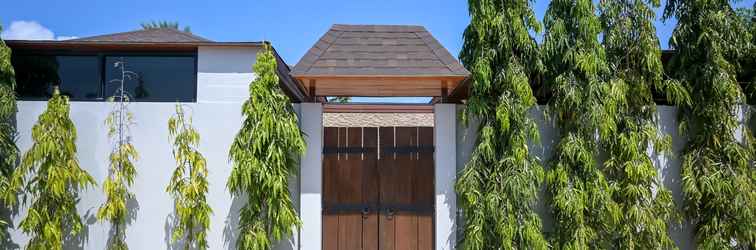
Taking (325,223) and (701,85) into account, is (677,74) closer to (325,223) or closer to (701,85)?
(701,85)

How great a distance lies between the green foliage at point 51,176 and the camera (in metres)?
4.62

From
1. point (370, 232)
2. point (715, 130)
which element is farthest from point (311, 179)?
point (715, 130)

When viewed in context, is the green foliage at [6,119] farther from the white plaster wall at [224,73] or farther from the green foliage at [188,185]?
the white plaster wall at [224,73]

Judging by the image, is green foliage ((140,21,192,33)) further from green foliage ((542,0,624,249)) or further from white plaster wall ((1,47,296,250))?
green foliage ((542,0,624,249))

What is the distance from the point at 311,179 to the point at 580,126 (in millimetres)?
2499

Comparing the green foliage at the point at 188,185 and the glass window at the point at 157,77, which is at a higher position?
the glass window at the point at 157,77

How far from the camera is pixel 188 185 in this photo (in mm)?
4895

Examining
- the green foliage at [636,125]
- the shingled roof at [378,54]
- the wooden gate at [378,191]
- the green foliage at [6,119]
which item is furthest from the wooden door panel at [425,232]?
the green foliage at [6,119]

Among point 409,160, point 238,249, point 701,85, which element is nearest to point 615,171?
point 701,85

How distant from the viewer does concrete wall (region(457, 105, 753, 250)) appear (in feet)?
17.3

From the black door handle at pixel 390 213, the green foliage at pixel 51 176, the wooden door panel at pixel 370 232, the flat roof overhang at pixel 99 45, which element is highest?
the flat roof overhang at pixel 99 45

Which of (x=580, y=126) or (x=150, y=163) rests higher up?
(x=580, y=126)

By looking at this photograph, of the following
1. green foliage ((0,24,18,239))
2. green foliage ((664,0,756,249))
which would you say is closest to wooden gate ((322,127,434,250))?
green foliage ((664,0,756,249))

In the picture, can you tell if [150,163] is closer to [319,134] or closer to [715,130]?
[319,134]
